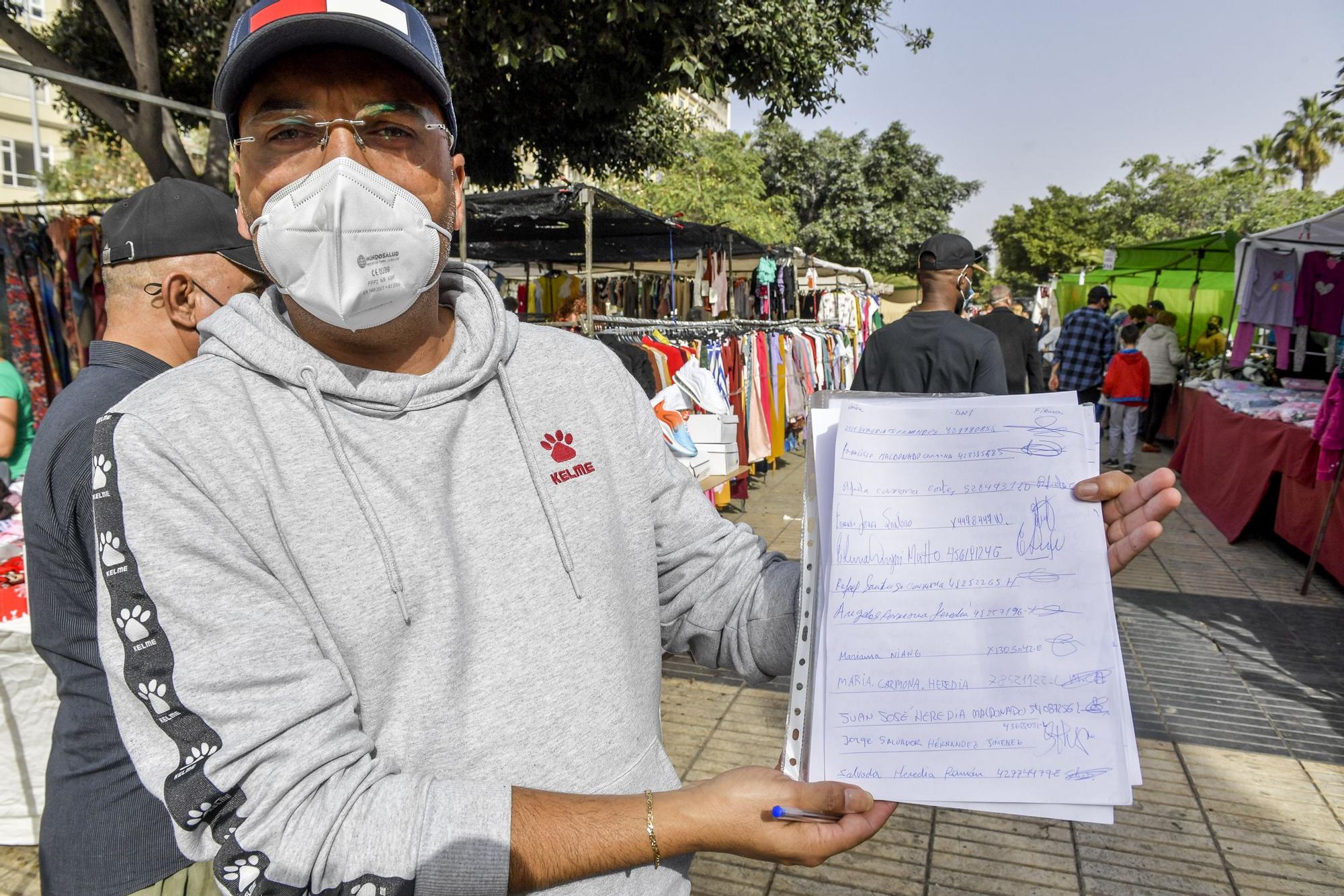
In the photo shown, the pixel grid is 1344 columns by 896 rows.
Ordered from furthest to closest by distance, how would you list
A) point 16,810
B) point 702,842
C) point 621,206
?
1. point 621,206
2. point 16,810
3. point 702,842

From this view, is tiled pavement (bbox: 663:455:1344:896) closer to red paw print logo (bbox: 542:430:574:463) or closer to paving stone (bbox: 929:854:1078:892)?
paving stone (bbox: 929:854:1078:892)

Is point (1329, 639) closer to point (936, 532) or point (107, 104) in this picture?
point (936, 532)

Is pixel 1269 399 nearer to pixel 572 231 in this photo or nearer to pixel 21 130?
pixel 572 231

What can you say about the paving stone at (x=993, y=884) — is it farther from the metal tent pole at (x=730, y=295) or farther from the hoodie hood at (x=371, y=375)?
the metal tent pole at (x=730, y=295)

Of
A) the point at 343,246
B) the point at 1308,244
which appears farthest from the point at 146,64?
the point at 1308,244

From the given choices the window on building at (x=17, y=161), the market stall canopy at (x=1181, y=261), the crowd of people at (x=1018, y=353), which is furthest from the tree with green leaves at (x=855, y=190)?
the window on building at (x=17, y=161)

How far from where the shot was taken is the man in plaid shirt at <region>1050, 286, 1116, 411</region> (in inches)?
390

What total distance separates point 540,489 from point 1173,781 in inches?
145

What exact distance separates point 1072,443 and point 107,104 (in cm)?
757

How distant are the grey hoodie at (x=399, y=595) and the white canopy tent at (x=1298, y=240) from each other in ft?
27.1

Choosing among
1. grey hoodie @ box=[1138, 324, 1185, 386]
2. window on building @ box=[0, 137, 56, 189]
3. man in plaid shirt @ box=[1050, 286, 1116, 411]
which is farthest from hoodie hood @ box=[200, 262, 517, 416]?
window on building @ box=[0, 137, 56, 189]

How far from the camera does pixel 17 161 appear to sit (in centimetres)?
3061

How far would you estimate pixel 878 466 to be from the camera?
123cm

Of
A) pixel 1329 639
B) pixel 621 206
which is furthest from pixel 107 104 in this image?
pixel 1329 639
